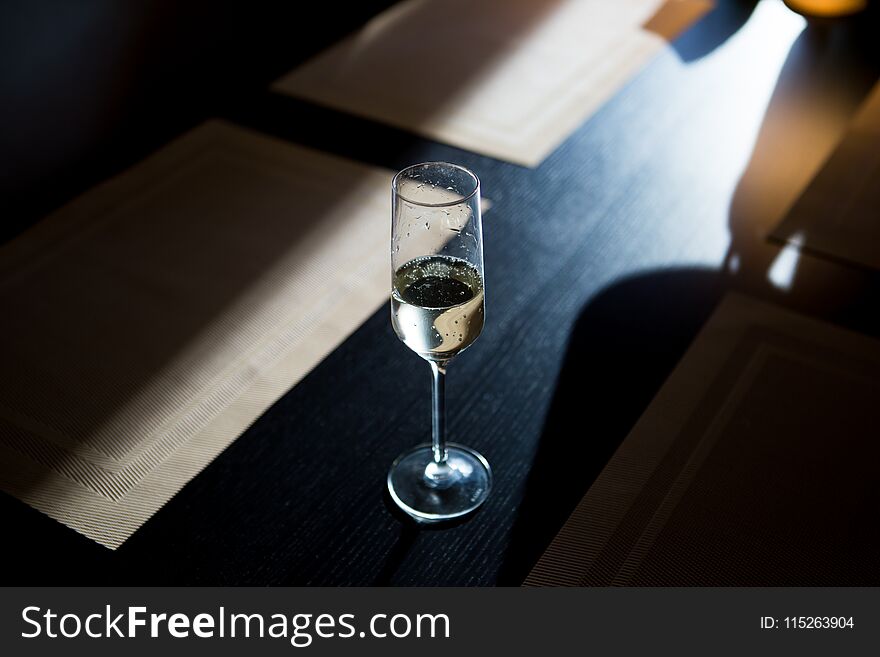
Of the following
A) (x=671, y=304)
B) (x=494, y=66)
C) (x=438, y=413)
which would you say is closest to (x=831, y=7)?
(x=494, y=66)

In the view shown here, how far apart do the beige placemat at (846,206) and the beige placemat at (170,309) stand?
1.60 feet

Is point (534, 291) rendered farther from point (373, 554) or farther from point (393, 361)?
point (373, 554)

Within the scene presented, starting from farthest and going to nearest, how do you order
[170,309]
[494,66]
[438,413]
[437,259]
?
[494,66], [170,309], [438,413], [437,259]

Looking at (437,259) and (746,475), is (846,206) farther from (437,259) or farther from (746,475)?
(437,259)

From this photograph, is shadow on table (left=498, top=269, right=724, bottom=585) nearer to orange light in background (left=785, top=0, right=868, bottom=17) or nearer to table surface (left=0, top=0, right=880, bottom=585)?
table surface (left=0, top=0, right=880, bottom=585)

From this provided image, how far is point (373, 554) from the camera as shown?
731mm

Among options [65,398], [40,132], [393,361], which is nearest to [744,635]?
[393,361]

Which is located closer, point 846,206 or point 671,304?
point 671,304

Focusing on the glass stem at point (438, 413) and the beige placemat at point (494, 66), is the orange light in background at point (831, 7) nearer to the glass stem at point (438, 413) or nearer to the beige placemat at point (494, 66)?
the beige placemat at point (494, 66)

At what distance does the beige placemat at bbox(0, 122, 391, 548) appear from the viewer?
0.83 meters

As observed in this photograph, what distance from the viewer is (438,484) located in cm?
79

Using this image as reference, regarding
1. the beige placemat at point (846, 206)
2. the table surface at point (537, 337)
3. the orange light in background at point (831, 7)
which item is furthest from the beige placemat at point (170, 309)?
the orange light in background at point (831, 7)

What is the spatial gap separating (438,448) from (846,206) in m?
0.66

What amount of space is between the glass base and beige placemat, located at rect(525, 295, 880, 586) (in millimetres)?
84
